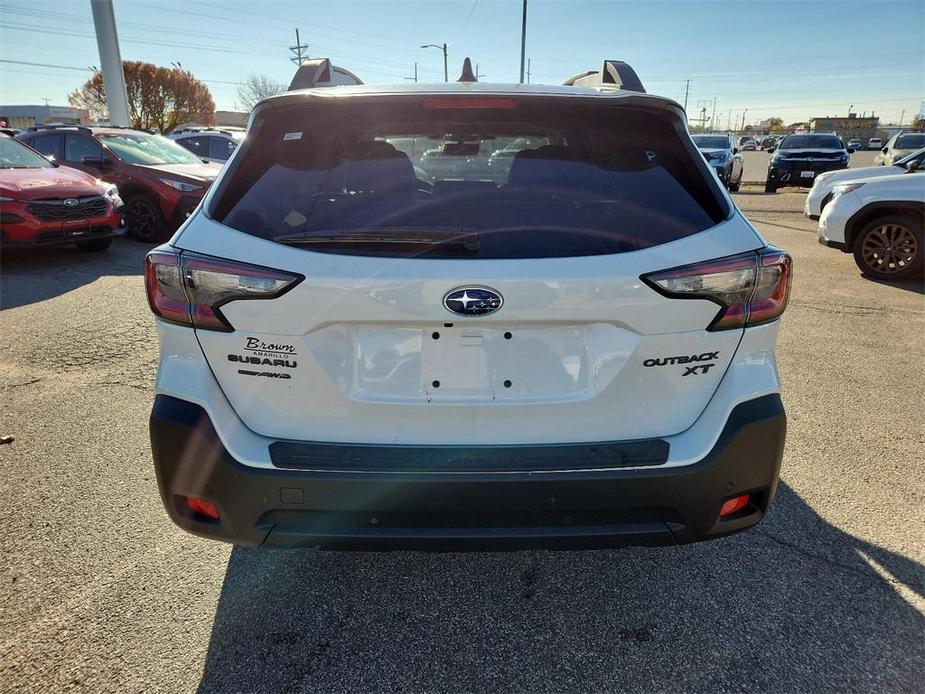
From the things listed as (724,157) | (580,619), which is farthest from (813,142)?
(580,619)

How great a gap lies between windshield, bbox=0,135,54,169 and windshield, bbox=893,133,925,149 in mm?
25273

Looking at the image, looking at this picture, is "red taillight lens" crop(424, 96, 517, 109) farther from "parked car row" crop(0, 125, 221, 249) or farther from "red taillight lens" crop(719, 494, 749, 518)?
"parked car row" crop(0, 125, 221, 249)

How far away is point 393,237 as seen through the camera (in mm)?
1773

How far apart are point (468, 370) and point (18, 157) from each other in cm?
983

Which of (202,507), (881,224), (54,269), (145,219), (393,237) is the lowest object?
(54,269)

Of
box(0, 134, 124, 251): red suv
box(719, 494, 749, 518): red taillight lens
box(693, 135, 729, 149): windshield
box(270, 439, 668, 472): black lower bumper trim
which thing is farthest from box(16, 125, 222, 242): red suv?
box(693, 135, 729, 149): windshield

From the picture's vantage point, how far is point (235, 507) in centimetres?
184

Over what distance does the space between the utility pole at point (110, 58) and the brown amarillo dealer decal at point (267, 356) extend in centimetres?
2106

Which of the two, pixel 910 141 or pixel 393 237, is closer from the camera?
pixel 393 237

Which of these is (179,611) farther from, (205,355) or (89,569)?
(205,355)

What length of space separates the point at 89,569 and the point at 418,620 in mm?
1389

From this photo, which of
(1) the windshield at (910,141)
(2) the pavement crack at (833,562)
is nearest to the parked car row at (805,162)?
(1) the windshield at (910,141)

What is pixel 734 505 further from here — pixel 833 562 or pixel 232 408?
pixel 232 408

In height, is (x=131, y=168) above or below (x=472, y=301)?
below
